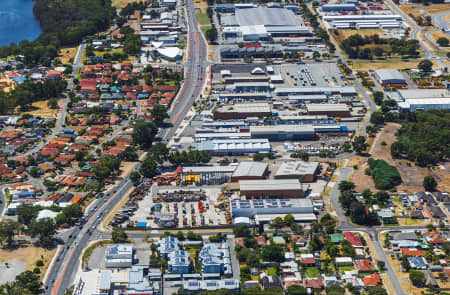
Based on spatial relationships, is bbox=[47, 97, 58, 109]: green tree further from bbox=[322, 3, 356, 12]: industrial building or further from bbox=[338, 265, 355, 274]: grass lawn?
bbox=[322, 3, 356, 12]: industrial building

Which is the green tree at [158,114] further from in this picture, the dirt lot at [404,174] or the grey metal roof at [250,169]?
the dirt lot at [404,174]

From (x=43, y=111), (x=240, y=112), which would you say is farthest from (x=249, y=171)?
(x=43, y=111)

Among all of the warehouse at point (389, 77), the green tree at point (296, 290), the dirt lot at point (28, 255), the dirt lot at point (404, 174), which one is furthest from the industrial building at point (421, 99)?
the dirt lot at point (28, 255)

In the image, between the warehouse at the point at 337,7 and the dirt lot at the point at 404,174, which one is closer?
the dirt lot at the point at 404,174

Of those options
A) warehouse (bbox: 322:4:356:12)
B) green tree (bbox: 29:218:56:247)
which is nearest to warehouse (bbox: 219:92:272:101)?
green tree (bbox: 29:218:56:247)

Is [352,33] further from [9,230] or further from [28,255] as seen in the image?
[28,255]

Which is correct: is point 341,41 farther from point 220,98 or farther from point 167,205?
point 167,205

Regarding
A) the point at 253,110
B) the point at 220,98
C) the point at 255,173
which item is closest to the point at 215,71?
the point at 220,98
